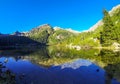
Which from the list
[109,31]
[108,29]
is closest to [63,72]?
[108,29]

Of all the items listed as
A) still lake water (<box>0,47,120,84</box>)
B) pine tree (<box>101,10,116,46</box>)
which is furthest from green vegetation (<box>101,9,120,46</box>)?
still lake water (<box>0,47,120,84</box>)

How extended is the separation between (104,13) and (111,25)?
898 cm

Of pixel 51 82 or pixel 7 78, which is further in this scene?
pixel 51 82

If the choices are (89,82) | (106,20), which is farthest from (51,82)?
(106,20)

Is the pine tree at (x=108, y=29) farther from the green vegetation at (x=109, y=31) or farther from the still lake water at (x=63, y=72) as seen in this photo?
the still lake water at (x=63, y=72)

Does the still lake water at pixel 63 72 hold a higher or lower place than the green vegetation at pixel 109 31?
lower

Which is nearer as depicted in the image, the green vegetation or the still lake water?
the still lake water

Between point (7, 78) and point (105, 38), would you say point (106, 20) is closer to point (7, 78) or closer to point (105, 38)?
point (105, 38)

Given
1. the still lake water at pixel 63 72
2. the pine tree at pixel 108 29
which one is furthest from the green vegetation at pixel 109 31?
the still lake water at pixel 63 72

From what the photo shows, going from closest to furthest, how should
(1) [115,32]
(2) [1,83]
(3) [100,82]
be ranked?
1. (2) [1,83]
2. (3) [100,82]
3. (1) [115,32]

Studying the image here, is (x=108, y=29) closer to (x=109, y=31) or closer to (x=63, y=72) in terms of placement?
(x=109, y=31)

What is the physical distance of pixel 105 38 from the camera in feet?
468

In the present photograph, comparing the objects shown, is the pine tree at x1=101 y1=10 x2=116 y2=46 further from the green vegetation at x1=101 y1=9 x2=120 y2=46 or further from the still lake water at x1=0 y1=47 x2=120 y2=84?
the still lake water at x1=0 y1=47 x2=120 y2=84

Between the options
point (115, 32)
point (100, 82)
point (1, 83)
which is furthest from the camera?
point (115, 32)
